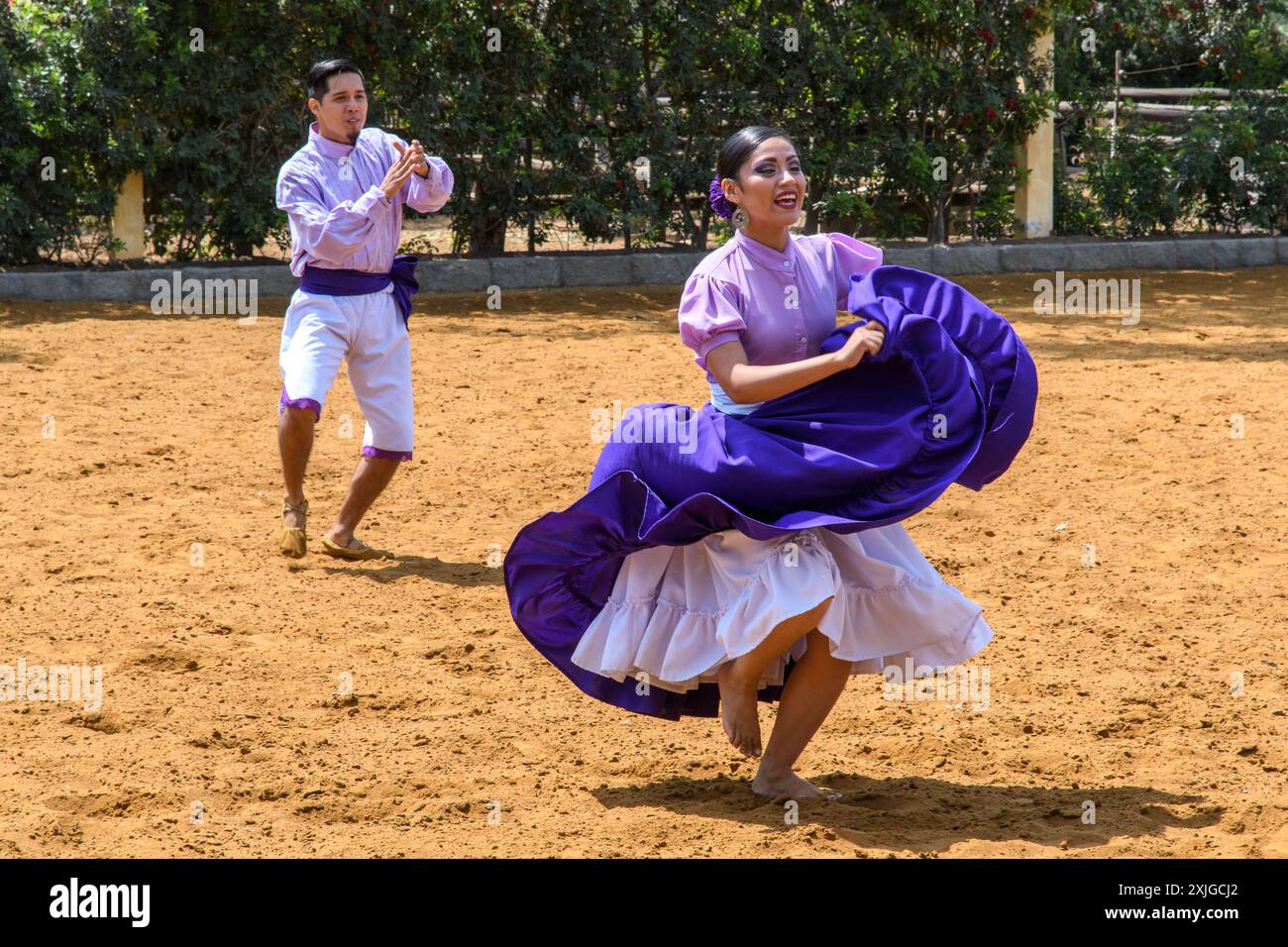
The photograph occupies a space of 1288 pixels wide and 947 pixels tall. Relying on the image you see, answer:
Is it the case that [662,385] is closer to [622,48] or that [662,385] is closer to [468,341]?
[468,341]

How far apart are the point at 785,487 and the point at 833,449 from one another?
160 mm

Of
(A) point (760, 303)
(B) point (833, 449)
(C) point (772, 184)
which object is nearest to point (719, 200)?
(C) point (772, 184)

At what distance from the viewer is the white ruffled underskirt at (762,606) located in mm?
3879

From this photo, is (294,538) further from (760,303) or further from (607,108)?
(607,108)

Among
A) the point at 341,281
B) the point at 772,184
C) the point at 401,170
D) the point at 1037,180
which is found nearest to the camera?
the point at 772,184

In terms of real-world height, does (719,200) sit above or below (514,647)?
above

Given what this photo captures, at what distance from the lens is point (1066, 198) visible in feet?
49.6

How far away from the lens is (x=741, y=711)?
402 cm

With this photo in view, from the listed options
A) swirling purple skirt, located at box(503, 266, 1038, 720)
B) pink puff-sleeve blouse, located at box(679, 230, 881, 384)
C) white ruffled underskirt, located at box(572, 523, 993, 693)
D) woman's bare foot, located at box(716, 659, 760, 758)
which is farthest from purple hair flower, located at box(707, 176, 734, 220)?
woman's bare foot, located at box(716, 659, 760, 758)

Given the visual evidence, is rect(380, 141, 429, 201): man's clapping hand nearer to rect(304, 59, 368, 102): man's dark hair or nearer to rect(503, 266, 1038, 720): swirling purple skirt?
rect(304, 59, 368, 102): man's dark hair

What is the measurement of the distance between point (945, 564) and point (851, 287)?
2584 mm

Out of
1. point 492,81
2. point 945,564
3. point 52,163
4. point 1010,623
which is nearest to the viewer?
point 1010,623

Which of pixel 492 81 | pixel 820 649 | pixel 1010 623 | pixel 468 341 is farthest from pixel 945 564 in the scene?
pixel 492 81

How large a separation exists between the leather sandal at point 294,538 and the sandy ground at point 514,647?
3.7 inches
